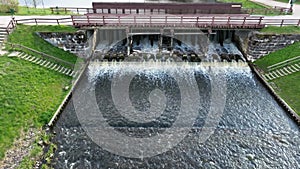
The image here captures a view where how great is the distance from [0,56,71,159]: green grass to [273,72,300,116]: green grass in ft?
85.2

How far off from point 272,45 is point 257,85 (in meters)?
8.47

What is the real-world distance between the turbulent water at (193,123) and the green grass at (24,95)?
2.10m

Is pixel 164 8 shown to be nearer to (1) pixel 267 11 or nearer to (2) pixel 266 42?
(2) pixel 266 42

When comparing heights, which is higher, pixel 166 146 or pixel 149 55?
pixel 149 55

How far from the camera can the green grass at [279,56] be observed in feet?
106

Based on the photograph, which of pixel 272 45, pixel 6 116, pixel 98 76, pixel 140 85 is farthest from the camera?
pixel 272 45

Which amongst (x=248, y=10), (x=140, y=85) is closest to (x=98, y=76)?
(x=140, y=85)

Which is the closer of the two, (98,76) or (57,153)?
(57,153)

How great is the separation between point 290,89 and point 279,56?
23.8 feet

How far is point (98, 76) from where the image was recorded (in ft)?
103

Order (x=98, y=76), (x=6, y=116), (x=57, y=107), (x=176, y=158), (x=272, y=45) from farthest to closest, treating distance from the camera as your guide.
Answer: (x=272, y=45)
(x=98, y=76)
(x=57, y=107)
(x=6, y=116)
(x=176, y=158)

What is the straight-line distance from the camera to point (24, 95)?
24234 millimetres

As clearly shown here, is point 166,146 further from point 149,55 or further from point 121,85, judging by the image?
point 149,55

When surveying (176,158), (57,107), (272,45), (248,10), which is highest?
(248,10)
